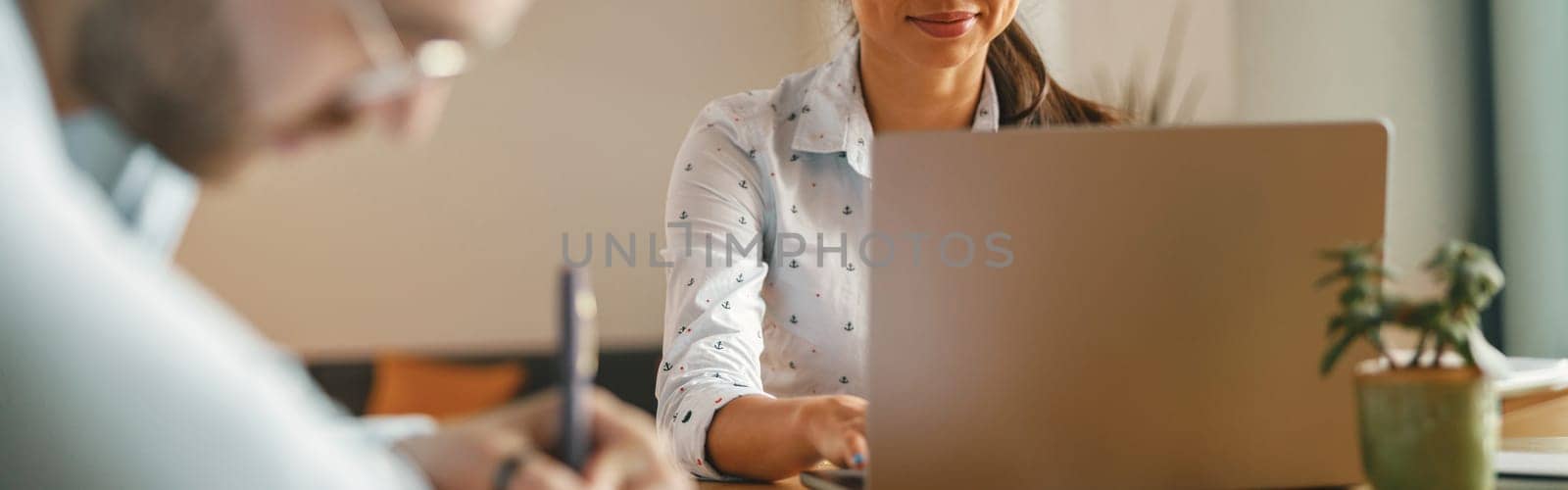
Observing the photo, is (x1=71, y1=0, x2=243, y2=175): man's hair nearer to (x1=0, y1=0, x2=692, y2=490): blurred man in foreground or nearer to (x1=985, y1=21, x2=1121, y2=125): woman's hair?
(x1=0, y1=0, x2=692, y2=490): blurred man in foreground

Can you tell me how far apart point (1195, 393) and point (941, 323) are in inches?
7.7

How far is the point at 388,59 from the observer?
1.96 feet

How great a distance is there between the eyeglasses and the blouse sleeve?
603mm

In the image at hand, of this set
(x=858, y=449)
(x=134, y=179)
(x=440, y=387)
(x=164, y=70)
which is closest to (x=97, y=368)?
(x=164, y=70)

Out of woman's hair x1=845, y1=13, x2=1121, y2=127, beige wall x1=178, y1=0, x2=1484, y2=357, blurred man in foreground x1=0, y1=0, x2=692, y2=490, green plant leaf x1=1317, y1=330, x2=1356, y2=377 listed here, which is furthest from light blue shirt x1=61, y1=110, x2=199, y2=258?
beige wall x1=178, y1=0, x2=1484, y2=357

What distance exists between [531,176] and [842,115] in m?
2.91

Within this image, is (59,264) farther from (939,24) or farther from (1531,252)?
(1531,252)

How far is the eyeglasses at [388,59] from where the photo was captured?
58 cm

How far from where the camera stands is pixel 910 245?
0.91 meters

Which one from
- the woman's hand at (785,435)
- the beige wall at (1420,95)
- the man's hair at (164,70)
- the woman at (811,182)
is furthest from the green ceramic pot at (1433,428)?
the beige wall at (1420,95)

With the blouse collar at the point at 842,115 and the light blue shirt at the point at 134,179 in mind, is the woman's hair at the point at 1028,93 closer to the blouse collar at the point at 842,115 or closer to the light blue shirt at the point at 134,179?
the blouse collar at the point at 842,115

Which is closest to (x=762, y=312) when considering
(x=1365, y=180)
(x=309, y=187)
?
(x=1365, y=180)

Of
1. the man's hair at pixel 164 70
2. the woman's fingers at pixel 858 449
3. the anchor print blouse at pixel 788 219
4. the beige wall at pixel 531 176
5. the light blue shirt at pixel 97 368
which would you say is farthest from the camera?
the beige wall at pixel 531 176

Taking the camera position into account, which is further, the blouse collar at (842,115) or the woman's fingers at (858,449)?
the blouse collar at (842,115)
